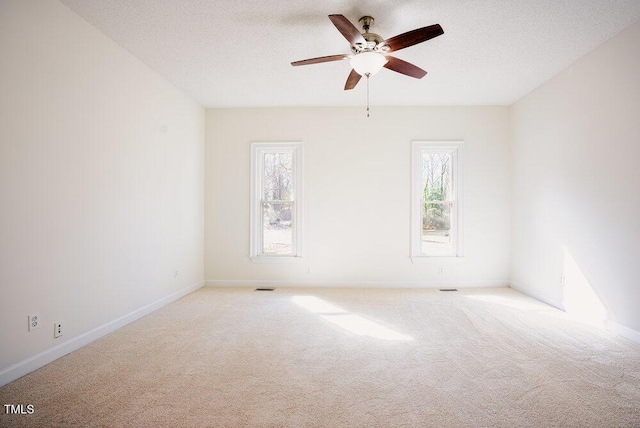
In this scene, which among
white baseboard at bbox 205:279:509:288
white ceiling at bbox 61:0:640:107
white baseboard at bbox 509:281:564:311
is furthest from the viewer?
white baseboard at bbox 205:279:509:288

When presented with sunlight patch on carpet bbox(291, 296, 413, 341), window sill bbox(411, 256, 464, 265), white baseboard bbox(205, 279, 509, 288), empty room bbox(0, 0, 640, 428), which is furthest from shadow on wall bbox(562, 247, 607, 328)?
sunlight patch on carpet bbox(291, 296, 413, 341)

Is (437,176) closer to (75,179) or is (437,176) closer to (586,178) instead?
(586,178)

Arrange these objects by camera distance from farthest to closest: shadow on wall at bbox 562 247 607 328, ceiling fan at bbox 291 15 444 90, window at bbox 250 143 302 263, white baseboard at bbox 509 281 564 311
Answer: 1. window at bbox 250 143 302 263
2. white baseboard at bbox 509 281 564 311
3. shadow on wall at bbox 562 247 607 328
4. ceiling fan at bbox 291 15 444 90

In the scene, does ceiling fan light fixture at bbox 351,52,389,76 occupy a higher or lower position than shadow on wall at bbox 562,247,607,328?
higher

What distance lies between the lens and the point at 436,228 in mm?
5180

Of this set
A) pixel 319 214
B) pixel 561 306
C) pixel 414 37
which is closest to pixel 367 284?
pixel 319 214

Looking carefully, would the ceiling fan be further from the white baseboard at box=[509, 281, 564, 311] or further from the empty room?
the white baseboard at box=[509, 281, 564, 311]

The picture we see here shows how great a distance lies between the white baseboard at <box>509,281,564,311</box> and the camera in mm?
3967

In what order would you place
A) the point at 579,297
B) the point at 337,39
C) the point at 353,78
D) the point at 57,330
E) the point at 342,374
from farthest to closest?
the point at 579,297 < the point at 353,78 < the point at 337,39 < the point at 57,330 < the point at 342,374

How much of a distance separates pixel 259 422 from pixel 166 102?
3781mm

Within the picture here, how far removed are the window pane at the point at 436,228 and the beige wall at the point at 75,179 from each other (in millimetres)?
3657

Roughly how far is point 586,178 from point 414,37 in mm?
2525

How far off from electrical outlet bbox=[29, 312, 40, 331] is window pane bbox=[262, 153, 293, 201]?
3255 mm

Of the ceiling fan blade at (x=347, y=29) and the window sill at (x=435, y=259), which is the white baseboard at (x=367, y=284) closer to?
the window sill at (x=435, y=259)
